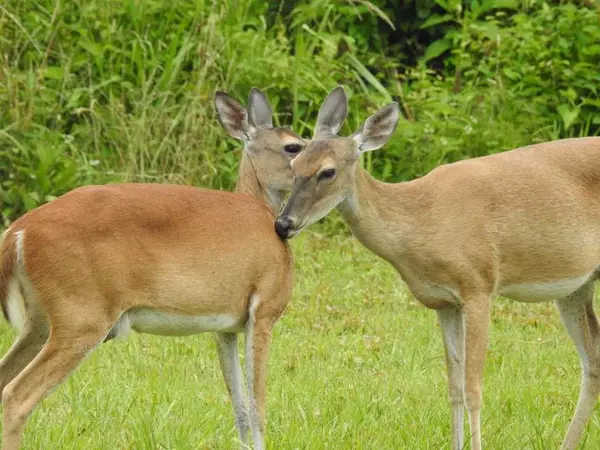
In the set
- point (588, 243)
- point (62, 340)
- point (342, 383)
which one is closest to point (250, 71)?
point (342, 383)

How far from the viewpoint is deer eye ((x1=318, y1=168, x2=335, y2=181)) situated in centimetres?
598

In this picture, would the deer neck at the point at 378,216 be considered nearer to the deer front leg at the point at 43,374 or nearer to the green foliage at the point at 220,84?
the deer front leg at the point at 43,374

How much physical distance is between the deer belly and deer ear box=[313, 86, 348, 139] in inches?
49.9

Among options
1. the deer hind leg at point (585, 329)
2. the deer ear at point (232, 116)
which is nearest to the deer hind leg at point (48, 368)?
the deer ear at point (232, 116)

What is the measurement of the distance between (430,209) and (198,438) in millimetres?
1420

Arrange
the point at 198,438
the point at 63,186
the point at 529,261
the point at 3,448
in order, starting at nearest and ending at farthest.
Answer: the point at 3,448 → the point at 198,438 → the point at 529,261 → the point at 63,186

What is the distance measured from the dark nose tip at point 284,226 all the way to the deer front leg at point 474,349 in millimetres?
800

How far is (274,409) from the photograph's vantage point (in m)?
6.36

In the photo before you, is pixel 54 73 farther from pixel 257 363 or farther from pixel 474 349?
pixel 474 349

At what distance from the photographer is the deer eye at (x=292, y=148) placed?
660 cm

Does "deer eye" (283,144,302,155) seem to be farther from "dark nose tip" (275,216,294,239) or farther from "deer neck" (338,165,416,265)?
"dark nose tip" (275,216,294,239)

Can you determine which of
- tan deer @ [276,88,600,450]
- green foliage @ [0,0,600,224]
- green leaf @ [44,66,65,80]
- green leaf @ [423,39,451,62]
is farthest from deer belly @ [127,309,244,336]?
green leaf @ [423,39,451,62]

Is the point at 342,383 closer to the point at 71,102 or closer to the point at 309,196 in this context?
the point at 309,196

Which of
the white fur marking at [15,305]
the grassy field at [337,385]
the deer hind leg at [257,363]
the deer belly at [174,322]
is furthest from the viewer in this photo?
the grassy field at [337,385]
